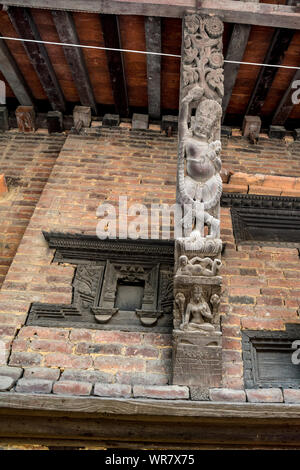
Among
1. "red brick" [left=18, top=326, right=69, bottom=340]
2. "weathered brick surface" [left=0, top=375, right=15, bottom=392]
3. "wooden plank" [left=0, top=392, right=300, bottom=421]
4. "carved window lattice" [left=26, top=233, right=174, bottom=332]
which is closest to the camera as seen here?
"wooden plank" [left=0, top=392, right=300, bottom=421]

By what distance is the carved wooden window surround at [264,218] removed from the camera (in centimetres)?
328

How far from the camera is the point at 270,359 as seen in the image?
258cm

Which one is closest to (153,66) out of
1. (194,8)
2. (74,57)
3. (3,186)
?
(194,8)

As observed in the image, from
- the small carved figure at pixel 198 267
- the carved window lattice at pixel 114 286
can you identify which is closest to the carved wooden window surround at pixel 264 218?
the carved window lattice at pixel 114 286

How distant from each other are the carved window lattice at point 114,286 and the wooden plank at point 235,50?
74.3 inches

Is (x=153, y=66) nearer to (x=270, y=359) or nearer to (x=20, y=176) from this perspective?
(x=20, y=176)

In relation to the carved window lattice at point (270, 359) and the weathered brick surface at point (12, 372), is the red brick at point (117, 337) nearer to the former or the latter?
the weathered brick surface at point (12, 372)

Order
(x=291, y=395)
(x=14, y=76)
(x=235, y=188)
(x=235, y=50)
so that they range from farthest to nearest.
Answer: (x=14, y=76) < (x=235, y=188) < (x=235, y=50) < (x=291, y=395)

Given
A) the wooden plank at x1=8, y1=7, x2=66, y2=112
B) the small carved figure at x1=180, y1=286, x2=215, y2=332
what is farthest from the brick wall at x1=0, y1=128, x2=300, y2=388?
the wooden plank at x1=8, y1=7, x2=66, y2=112

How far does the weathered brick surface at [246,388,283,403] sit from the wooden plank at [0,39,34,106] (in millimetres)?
3746

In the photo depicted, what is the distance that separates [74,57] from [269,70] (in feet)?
6.47

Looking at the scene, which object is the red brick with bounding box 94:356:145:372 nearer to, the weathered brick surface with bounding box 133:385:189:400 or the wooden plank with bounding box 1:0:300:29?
the weathered brick surface with bounding box 133:385:189:400

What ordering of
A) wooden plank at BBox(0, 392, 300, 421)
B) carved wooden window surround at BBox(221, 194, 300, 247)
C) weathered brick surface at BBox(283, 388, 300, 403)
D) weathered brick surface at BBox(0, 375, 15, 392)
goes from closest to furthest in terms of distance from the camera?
wooden plank at BBox(0, 392, 300, 421)
weathered brick surface at BBox(0, 375, 15, 392)
weathered brick surface at BBox(283, 388, 300, 403)
carved wooden window surround at BBox(221, 194, 300, 247)

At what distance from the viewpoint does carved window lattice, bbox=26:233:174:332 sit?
8.80ft
